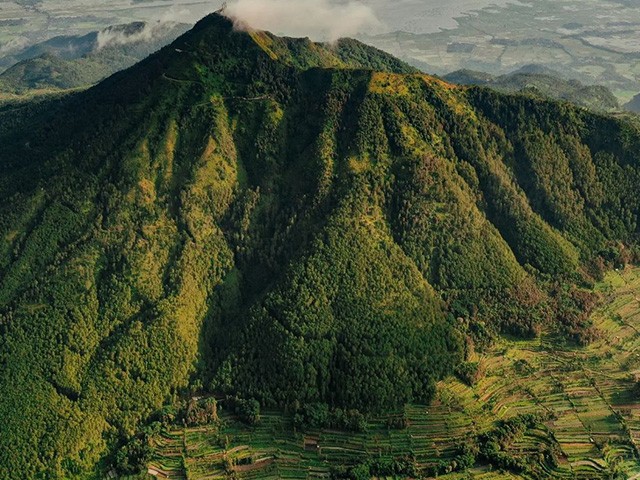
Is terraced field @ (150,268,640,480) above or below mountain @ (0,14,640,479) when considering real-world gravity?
below

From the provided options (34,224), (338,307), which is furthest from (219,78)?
(338,307)

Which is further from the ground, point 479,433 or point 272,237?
point 272,237

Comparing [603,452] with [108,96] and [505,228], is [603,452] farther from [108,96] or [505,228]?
[108,96]

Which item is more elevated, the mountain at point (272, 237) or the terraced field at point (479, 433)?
the mountain at point (272, 237)

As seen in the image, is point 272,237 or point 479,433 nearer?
point 479,433
